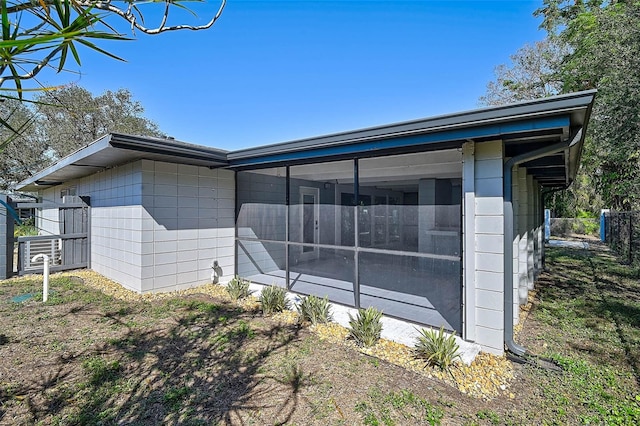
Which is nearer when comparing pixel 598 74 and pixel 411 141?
pixel 411 141

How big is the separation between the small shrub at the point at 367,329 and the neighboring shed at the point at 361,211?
85 centimetres

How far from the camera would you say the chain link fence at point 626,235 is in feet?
27.9

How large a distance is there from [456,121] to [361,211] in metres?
1.88

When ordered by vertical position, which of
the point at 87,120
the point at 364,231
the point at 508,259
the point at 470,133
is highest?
the point at 87,120

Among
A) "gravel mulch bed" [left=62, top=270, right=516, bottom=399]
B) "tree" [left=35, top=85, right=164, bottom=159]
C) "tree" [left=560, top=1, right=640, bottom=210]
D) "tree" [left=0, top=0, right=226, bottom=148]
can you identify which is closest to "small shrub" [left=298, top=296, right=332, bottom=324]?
"gravel mulch bed" [left=62, top=270, right=516, bottom=399]

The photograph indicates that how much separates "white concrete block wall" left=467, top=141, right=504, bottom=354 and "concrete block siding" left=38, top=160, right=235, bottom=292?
192 inches

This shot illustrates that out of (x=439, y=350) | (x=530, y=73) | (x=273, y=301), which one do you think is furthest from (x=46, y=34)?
(x=530, y=73)

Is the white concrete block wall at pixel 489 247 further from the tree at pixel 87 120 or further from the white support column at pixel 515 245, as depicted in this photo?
the tree at pixel 87 120

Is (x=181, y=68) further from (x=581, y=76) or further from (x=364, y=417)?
(x=581, y=76)

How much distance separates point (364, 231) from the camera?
15.3ft

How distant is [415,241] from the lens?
13.5 feet

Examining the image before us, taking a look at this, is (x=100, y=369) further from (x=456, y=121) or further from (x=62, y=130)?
(x=62, y=130)

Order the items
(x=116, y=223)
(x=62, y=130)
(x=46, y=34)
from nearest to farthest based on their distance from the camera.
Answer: (x=46, y=34), (x=116, y=223), (x=62, y=130)

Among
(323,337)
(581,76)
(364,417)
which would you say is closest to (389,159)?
(323,337)
